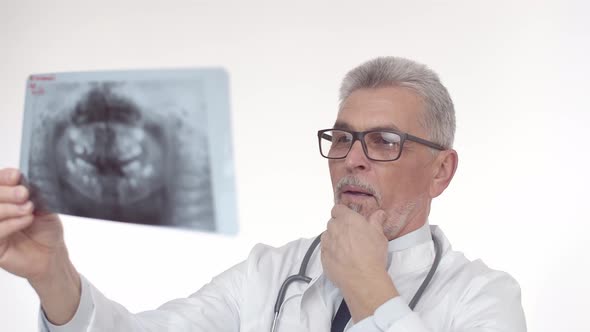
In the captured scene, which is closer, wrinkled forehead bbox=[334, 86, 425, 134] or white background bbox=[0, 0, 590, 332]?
wrinkled forehead bbox=[334, 86, 425, 134]

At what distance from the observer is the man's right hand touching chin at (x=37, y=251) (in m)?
0.96

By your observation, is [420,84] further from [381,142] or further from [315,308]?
[315,308]

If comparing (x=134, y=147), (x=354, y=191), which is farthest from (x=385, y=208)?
(x=134, y=147)

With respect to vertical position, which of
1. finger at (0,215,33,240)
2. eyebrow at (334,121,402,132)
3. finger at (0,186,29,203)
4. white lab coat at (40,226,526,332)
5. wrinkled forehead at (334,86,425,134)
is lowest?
white lab coat at (40,226,526,332)

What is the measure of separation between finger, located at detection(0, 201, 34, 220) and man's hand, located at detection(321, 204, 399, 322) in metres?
0.51

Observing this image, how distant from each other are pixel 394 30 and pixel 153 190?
1858 millimetres

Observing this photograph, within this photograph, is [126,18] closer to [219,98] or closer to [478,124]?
[478,124]

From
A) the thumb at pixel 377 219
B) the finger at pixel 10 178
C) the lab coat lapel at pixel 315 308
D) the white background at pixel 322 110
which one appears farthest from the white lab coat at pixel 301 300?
the white background at pixel 322 110

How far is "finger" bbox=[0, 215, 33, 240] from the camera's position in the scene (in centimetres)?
96

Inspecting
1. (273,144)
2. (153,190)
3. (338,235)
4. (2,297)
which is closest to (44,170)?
(153,190)

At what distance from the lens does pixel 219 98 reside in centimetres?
90

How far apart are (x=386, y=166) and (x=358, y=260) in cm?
22

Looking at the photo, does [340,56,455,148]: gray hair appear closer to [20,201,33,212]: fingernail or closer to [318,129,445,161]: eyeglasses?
[318,129,445,161]: eyeglasses

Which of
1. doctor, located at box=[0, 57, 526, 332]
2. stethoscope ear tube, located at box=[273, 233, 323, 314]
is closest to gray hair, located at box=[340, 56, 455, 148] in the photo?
doctor, located at box=[0, 57, 526, 332]
